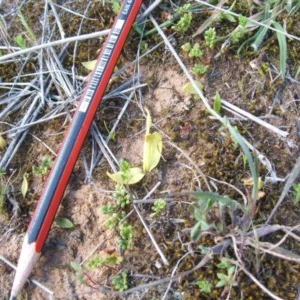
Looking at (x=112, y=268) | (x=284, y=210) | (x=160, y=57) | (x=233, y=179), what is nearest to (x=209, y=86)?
(x=160, y=57)

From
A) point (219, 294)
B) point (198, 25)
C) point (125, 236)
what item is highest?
point (198, 25)

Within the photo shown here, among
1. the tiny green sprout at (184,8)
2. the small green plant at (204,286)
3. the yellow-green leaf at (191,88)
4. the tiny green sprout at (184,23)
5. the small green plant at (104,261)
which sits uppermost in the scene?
the tiny green sprout at (184,8)

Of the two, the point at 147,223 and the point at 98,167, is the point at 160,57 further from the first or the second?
the point at 147,223

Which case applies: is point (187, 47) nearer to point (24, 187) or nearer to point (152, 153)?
point (152, 153)

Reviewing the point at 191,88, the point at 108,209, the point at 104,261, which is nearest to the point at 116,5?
the point at 191,88

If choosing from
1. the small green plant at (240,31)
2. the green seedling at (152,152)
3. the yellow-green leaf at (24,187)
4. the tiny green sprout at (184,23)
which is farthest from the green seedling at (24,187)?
the small green plant at (240,31)

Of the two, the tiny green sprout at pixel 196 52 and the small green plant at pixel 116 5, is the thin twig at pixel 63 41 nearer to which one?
the small green plant at pixel 116 5
